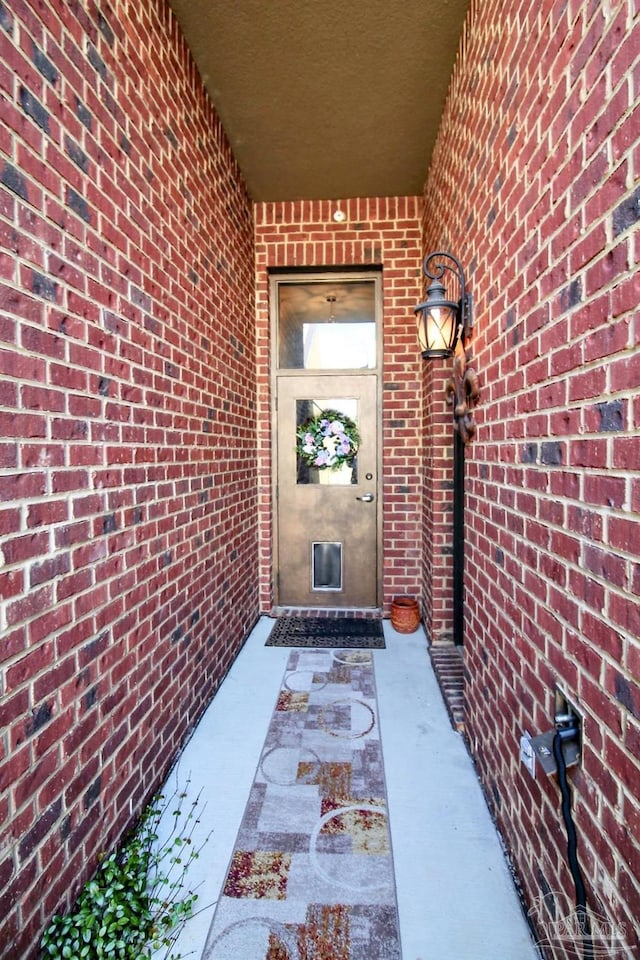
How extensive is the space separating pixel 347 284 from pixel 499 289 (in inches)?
94.0

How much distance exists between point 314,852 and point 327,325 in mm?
3361

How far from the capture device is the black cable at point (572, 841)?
0.99 meters

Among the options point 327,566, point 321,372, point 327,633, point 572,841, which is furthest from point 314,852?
point 321,372

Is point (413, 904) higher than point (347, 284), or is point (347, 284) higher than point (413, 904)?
point (347, 284)

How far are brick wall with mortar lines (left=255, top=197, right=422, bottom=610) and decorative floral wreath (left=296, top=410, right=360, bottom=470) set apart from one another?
27 centimetres

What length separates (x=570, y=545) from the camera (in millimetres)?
1092

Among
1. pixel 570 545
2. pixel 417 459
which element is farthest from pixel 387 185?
pixel 570 545

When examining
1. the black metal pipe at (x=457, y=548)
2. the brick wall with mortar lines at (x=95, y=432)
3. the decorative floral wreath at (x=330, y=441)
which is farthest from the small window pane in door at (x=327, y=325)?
the brick wall with mortar lines at (x=95, y=432)

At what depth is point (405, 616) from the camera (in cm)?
338

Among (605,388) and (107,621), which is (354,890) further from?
(605,388)

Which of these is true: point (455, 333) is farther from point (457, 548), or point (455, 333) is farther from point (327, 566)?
point (327, 566)

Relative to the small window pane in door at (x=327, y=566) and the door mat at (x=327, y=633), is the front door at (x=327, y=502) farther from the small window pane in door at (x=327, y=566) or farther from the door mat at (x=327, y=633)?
the door mat at (x=327, y=633)

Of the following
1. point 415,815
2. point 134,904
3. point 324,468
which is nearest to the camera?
point 134,904

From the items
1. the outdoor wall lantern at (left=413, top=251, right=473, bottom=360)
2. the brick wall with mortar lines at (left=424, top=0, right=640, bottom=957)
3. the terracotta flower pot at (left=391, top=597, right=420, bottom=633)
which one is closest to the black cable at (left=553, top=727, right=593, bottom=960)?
the brick wall with mortar lines at (left=424, top=0, right=640, bottom=957)
